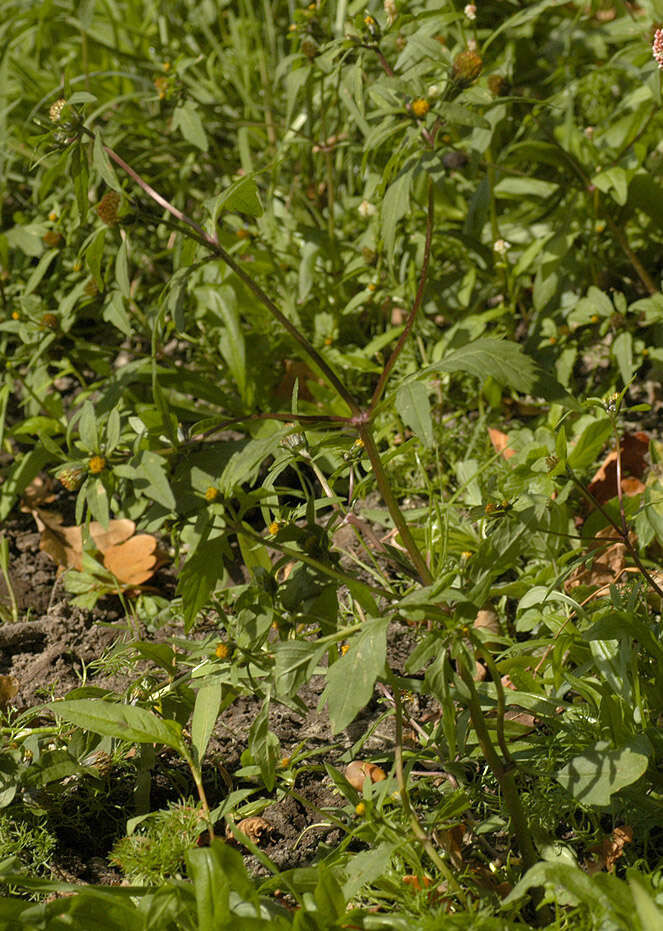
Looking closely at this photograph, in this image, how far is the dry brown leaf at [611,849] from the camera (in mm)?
1579

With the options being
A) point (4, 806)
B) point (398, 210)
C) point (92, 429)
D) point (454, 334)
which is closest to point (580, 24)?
point (454, 334)

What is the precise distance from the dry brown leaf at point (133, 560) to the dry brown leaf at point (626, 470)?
1.06 m

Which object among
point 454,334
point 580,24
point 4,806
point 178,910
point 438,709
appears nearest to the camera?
point 178,910

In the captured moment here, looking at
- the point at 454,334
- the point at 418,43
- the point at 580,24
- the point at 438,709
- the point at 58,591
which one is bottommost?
the point at 438,709

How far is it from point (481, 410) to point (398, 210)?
911mm

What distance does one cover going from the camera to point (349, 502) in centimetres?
171

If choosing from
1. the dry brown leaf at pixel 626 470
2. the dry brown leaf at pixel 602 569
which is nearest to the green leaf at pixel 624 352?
the dry brown leaf at pixel 626 470

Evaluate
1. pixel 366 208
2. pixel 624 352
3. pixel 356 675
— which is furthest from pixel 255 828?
pixel 366 208

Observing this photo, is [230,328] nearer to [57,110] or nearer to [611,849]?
[57,110]

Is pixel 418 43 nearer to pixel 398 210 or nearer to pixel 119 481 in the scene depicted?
pixel 398 210

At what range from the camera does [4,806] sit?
5.58ft

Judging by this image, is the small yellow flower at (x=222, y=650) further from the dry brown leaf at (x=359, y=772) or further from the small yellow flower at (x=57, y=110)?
the small yellow flower at (x=57, y=110)

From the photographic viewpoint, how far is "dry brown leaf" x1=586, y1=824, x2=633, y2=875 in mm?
1579

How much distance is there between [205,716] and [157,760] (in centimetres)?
25
